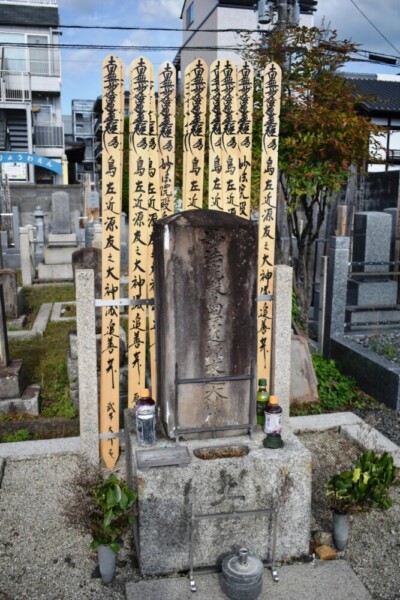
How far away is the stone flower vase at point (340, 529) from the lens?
4125 mm

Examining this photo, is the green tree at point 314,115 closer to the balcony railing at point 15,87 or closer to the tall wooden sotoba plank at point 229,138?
the tall wooden sotoba plank at point 229,138

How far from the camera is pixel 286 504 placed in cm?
404

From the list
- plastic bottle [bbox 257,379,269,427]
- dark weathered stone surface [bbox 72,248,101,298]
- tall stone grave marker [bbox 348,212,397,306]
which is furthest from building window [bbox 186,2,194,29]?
plastic bottle [bbox 257,379,269,427]

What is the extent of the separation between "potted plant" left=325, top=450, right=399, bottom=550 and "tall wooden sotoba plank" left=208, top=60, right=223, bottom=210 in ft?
9.29

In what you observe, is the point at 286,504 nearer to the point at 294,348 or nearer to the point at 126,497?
the point at 126,497

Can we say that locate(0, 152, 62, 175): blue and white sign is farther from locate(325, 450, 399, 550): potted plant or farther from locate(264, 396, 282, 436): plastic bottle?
locate(325, 450, 399, 550): potted plant

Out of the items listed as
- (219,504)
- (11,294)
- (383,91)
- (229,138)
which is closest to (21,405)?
(219,504)

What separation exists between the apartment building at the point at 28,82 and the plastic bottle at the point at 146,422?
25.3m

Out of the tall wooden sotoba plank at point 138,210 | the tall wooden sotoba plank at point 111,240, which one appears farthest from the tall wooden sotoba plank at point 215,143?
the tall wooden sotoba plank at point 111,240

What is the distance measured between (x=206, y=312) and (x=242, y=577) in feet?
5.87

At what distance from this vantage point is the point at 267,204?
584 cm

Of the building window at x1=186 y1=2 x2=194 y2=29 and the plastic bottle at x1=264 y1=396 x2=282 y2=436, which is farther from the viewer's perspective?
the building window at x1=186 y1=2 x2=194 y2=29

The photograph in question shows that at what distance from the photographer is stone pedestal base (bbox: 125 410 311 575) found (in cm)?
383

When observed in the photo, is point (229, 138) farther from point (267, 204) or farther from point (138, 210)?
point (138, 210)
